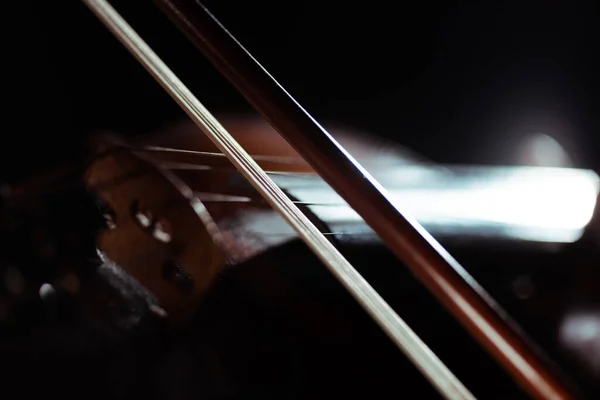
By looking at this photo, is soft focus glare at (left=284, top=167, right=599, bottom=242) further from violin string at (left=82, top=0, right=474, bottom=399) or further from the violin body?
violin string at (left=82, top=0, right=474, bottom=399)

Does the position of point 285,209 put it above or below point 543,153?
below

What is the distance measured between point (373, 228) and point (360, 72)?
1.40 m

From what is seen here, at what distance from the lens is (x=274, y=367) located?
70 cm

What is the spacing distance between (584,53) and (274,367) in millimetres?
1528

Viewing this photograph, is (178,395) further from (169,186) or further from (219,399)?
(169,186)

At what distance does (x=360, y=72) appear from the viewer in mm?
1716

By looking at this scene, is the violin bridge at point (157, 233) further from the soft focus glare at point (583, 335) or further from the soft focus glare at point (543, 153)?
the soft focus glare at point (543, 153)

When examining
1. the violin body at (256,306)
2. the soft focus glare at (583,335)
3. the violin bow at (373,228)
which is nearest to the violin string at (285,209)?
the violin bow at (373,228)

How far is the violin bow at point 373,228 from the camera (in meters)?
0.35

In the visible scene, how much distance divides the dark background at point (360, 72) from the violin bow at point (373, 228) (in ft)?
3.37

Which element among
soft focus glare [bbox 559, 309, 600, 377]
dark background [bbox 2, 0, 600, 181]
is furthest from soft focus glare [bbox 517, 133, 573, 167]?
soft focus glare [bbox 559, 309, 600, 377]

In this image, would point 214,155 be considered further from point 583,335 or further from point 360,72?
point 360,72

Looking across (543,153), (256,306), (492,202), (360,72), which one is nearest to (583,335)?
(492,202)

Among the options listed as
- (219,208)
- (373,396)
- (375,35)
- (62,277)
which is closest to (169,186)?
(219,208)
